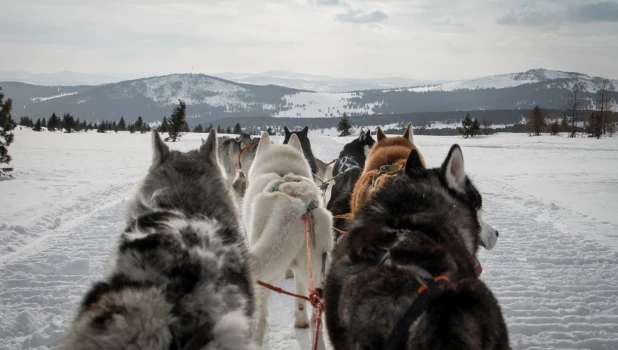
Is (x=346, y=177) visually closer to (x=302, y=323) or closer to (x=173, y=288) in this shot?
(x=302, y=323)

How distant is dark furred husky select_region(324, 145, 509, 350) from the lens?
61.7 inches

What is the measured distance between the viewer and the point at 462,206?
8.07ft

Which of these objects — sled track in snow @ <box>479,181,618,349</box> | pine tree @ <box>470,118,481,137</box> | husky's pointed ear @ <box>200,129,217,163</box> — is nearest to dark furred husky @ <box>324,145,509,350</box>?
husky's pointed ear @ <box>200,129,217,163</box>

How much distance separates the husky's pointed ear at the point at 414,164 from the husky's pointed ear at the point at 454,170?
0.14m

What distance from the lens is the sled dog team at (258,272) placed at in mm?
1366

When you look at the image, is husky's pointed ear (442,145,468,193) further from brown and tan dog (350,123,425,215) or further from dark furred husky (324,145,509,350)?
brown and tan dog (350,123,425,215)

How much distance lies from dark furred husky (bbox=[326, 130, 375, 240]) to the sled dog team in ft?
6.49

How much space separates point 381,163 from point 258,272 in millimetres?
1901

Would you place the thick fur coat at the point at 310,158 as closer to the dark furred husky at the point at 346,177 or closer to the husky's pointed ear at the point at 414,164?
the dark furred husky at the point at 346,177

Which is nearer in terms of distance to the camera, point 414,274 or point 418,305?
point 418,305

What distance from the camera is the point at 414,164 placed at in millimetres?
2574

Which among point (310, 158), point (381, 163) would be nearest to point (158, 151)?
point (381, 163)

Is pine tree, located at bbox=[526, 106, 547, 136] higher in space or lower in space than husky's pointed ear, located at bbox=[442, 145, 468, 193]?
higher

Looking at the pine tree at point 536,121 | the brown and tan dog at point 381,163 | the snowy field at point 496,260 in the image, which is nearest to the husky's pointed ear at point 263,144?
the brown and tan dog at point 381,163
